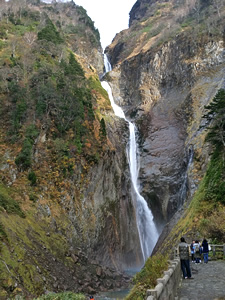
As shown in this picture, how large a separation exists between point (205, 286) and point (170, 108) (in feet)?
121

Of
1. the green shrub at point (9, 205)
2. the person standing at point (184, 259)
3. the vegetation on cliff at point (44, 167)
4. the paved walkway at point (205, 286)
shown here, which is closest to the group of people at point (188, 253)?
the person standing at point (184, 259)

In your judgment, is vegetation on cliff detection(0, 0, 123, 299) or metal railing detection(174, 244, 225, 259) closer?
metal railing detection(174, 244, 225, 259)

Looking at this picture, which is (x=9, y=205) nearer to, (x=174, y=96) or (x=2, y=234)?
(x=2, y=234)

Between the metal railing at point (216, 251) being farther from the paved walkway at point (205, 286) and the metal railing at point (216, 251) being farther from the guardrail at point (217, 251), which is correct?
the paved walkway at point (205, 286)

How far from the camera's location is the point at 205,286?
8953mm

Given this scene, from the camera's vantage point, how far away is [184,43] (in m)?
48.2

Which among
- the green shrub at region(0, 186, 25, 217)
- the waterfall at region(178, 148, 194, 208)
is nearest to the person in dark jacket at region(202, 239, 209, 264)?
the green shrub at region(0, 186, 25, 217)

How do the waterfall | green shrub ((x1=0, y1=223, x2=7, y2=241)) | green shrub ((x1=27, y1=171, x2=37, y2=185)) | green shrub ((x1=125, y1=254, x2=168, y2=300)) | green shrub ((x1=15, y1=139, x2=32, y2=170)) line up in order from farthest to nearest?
the waterfall < green shrub ((x1=15, y1=139, x2=32, y2=170)) < green shrub ((x1=27, y1=171, x2=37, y2=185)) < green shrub ((x1=0, y1=223, x2=7, y2=241)) < green shrub ((x1=125, y1=254, x2=168, y2=300))

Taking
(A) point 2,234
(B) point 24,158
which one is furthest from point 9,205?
(B) point 24,158

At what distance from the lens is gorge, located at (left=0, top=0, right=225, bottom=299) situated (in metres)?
18.0

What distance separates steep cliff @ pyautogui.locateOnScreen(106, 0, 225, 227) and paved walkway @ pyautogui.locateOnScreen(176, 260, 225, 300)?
52.1 ft

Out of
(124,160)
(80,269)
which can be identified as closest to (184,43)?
(124,160)

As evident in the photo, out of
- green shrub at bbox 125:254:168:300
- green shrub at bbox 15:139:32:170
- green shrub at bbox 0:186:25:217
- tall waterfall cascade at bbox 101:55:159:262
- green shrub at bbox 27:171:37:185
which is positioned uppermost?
green shrub at bbox 15:139:32:170

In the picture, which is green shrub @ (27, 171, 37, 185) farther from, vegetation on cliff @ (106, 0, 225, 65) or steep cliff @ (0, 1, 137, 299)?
vegetation on cliff @ (106, 0, 225, 65)
